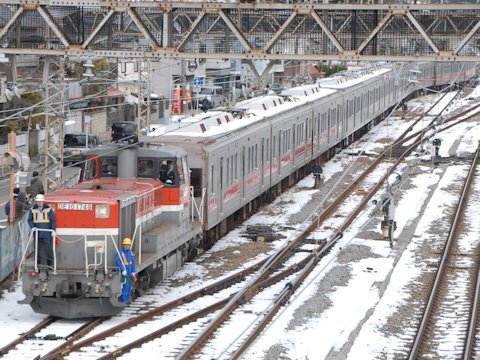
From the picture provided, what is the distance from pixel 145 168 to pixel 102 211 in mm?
2806

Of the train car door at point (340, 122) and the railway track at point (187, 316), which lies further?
the train car door at point (340, 122)

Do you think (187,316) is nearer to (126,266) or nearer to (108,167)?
(126,266)

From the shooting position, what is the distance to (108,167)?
2028cm

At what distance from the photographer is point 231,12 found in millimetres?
21047

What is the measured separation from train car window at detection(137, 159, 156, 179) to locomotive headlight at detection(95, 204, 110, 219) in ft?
8.98

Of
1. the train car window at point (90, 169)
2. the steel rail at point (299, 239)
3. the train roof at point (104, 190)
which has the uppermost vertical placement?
the train car window at point (90, 169)

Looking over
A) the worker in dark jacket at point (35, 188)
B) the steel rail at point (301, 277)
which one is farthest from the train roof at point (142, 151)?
the worker in dark jacket at point (35, 188)

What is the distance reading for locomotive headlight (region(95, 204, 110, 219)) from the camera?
17.7 metres

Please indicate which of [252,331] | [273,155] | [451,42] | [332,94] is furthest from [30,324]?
[332,94]

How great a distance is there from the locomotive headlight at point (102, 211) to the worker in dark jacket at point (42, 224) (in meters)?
0.70

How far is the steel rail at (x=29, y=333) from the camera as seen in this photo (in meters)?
15.6

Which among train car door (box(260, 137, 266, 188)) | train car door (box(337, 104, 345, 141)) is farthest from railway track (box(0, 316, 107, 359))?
train car door (box(337, 104, 345, 141))

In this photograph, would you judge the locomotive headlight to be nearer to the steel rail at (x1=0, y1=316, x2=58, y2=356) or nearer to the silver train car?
the steel rail at (x1=0, y1=316, x2=58, y2=356)

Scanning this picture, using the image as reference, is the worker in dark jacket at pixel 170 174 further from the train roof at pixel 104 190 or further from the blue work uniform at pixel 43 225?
the blue work uniform at pixel 43 225
